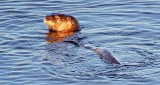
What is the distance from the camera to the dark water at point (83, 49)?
12.8m

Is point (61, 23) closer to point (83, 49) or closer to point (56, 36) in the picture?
point (56, 36)

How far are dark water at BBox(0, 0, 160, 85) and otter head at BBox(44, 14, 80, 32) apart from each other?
217mm

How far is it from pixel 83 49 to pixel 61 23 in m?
2.53

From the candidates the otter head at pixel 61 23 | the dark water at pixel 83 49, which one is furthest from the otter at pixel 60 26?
the dark water at pixel 83 49

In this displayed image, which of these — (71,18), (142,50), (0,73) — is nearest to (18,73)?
(0,73)

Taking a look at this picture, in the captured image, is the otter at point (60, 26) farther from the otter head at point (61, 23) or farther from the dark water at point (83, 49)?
the dark water at point (83, 49)

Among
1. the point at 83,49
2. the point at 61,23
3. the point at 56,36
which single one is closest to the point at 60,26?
the point at 61,23

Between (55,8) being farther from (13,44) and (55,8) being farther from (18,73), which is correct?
(18,73)

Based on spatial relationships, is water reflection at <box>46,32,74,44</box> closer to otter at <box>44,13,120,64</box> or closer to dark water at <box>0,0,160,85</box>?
A: otter at <box>44,13,120,64</box>

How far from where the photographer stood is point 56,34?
1650 centimetres

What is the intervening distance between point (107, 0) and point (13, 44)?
484 cm

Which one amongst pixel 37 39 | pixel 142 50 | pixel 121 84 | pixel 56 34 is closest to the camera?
pixel 121 84

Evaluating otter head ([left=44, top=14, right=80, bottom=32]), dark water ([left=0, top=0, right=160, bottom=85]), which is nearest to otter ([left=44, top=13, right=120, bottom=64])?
otter head ([left=44, top=14, right=80, bottom=32])

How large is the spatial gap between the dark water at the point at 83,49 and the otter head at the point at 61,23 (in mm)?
217
